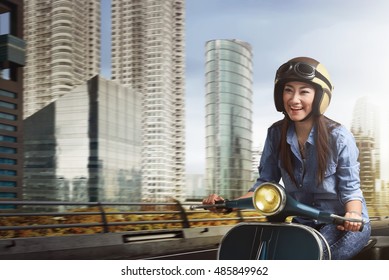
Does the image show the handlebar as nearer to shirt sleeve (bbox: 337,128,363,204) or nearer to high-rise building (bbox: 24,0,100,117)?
shirt sleeve (bbox: 337,128,363,204)

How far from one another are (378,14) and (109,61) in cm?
156

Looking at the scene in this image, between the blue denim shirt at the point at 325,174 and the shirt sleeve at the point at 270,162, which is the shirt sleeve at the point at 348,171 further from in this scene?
the shirt sleeve at the point at 270,162

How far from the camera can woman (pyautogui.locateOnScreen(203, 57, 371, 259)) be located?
2.45 m

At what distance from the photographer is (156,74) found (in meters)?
3.08

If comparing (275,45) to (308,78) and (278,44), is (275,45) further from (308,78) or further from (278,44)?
(308,78)

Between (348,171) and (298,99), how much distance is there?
0.43m

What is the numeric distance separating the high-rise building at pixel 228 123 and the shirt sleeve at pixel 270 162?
119 mm

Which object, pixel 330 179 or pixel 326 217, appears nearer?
pixel 326 217

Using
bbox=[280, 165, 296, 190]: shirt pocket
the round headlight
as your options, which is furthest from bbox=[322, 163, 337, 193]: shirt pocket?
the round headlight

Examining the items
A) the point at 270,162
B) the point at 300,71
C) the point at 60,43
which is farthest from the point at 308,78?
the point at 60,43

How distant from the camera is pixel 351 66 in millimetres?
2926

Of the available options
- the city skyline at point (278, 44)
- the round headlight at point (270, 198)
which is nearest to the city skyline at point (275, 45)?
the city skyline at point (278, 44)

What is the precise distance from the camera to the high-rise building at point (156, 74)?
3.00 metres
